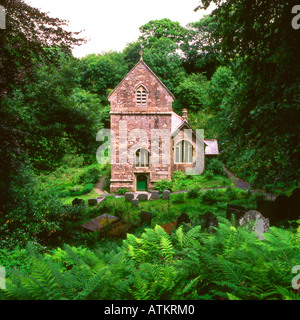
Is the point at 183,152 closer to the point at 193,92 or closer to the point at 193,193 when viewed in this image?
the point at 193,193

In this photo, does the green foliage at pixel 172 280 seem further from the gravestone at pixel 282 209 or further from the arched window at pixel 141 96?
the arched window at pixel 141 96

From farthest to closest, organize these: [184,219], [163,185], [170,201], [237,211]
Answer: [163,185], [170,201], [237,211], [184,219]

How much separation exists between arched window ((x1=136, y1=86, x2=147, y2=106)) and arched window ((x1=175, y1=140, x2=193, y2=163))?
5350mm

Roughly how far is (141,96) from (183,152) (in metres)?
6.79

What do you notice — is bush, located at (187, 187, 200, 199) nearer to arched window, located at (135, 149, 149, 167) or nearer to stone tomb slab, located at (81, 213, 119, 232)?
arched window, located at (135, 149, 149, 167)

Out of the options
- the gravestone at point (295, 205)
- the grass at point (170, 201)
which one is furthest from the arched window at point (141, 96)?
the gravestone at point (295, 205)

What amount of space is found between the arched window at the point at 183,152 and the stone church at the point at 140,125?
1484 mm

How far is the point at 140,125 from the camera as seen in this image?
20234 mm

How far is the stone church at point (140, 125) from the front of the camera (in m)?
19.8

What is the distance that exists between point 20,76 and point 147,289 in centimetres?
654

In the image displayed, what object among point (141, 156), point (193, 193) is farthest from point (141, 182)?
point (193, 193)

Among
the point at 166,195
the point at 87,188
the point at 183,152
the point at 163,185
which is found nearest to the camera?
the point at 166,195

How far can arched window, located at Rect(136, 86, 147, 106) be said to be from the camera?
784 inches

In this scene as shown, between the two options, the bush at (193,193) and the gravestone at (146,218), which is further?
the bush at (193,193)
